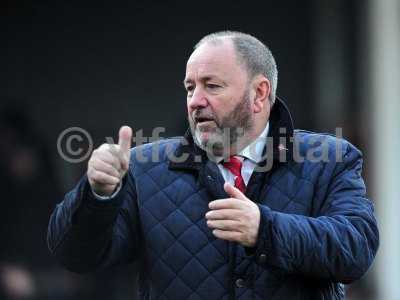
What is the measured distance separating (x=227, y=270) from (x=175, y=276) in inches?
6.6

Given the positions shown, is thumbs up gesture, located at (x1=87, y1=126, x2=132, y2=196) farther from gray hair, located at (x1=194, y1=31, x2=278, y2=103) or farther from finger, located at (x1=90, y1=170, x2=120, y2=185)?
gray hair, located at (x1=194, y1=31, x2=278, y2=103)

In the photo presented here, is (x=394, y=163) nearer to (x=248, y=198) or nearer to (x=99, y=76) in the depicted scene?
(x=99, y=76)

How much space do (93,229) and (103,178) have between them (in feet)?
0.83

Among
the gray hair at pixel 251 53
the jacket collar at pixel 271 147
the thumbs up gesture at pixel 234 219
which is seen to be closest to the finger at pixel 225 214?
the thumbs up gesture at pixel 234 219

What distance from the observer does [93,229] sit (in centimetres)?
318

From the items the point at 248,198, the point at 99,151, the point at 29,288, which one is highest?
the point at 99,151

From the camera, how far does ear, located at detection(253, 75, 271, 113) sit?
3.55 m

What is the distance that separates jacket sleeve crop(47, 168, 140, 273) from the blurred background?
4.39m

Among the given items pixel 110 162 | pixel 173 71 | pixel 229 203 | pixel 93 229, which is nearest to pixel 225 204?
pixel 229 203

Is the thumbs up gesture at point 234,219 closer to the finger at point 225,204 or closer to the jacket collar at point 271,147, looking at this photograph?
the finger at point 225,204

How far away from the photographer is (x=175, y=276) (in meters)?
3.30

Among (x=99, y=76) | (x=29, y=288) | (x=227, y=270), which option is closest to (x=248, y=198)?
(x=227, y=270)

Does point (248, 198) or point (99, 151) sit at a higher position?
point (99, 151)

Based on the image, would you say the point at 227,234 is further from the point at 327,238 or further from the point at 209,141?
the point at 209,141
